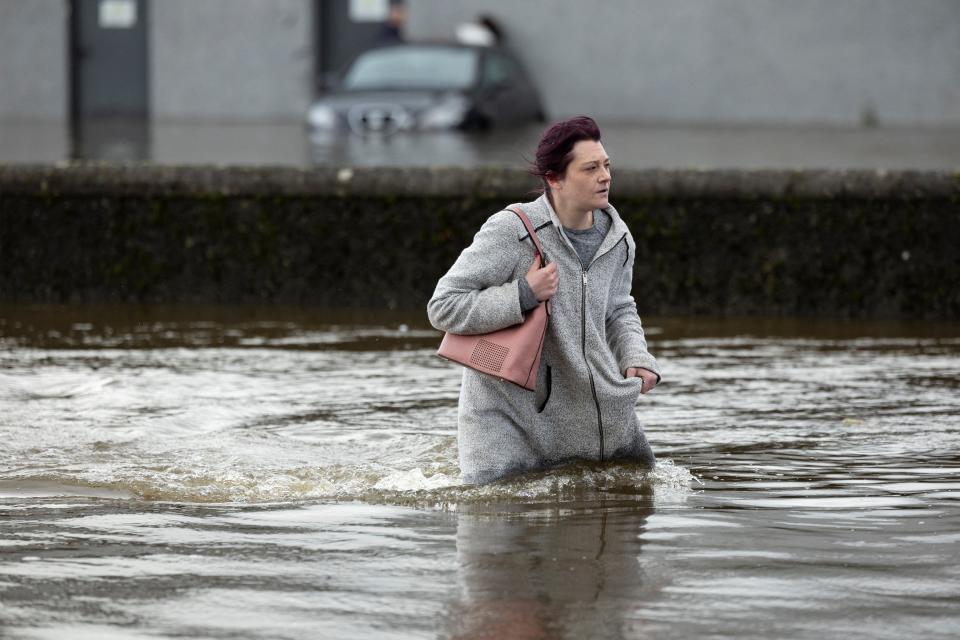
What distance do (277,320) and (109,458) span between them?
3755 millimetres

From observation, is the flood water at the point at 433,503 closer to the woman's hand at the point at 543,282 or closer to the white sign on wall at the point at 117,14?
the woman's hand at the point at 543,282

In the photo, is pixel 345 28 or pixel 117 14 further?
pixel 117 14

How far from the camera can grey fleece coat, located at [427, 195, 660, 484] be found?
17.4 ft

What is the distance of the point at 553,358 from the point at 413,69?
15457 millimetres

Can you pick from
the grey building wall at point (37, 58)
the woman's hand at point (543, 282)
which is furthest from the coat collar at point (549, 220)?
the grey building wall at point (37, 58)

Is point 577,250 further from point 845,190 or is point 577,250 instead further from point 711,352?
point 845,190

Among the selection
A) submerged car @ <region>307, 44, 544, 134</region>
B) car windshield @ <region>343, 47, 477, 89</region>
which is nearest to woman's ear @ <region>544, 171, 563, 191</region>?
submerged car @ <region>307, 44, 544, 134</region>

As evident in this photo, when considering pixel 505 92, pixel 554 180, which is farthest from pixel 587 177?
pixel 505 92

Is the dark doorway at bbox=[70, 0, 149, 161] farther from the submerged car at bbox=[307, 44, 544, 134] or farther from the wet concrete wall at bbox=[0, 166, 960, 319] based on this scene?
the wet concrete wall at bbox=[0, 166, 960, 319]

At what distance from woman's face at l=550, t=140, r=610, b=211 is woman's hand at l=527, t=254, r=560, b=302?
0.25 m

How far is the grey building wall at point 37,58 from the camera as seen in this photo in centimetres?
2595

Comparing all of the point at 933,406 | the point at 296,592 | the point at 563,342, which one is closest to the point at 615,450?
the point at 563,342

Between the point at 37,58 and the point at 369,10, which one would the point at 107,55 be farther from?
the point at 369,10

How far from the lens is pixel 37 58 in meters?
26.0
